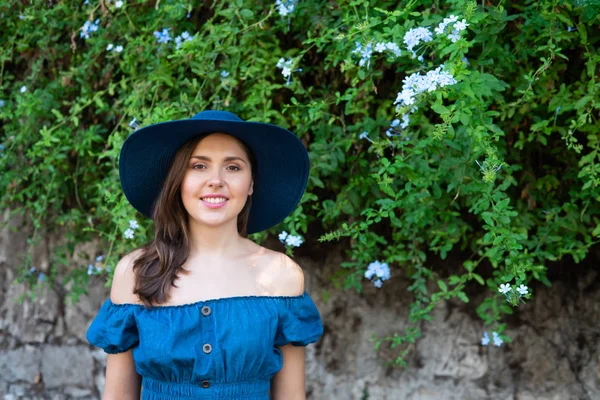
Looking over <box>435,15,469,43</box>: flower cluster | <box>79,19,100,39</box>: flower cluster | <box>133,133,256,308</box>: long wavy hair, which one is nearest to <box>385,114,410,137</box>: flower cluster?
<box>435,15,469,43</box>: flower cluster

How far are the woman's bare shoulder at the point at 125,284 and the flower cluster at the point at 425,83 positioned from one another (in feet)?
2.52

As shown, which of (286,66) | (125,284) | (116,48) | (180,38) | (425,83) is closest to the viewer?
(425,83)

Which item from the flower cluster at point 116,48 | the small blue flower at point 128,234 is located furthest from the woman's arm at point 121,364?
the flower cluster at point 116,48

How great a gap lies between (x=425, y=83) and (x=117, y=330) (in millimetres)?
925

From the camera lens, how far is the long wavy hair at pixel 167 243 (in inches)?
71.3

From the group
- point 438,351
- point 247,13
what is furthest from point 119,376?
point 438,351

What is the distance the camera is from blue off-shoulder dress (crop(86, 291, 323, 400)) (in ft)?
5.77

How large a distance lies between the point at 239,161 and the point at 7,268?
2100 mm

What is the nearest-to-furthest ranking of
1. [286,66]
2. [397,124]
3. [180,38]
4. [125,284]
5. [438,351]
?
[125,284] → [397,124] → [286,66] → [180,38] → [438,351]

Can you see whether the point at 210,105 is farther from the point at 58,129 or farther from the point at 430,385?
the point at 430,385

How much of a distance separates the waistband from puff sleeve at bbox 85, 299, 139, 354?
102 millimetres

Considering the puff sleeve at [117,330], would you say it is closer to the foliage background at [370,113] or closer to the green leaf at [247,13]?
the foliage background at [370,113]

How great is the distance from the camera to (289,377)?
1.92 m

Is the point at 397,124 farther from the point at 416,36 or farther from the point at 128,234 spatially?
the point at 128,234
